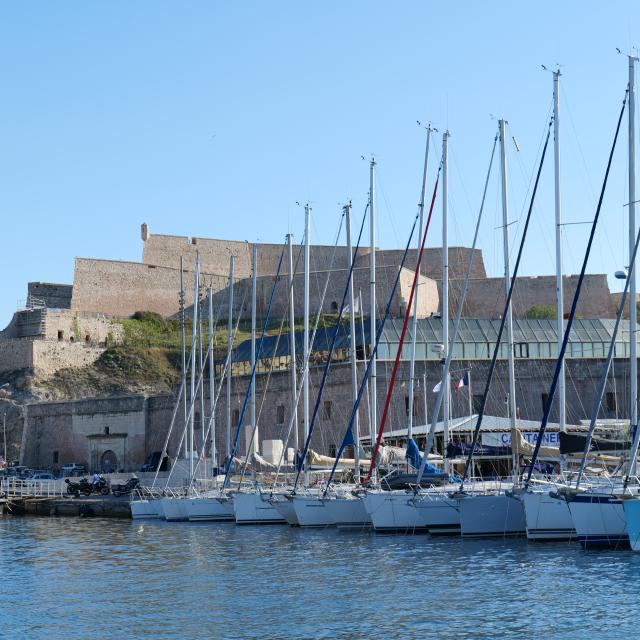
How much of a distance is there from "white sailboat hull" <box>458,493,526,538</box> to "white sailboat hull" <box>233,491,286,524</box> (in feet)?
29.2

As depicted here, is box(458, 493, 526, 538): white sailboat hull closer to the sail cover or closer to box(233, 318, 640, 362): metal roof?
the sail cover

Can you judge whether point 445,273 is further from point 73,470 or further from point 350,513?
point 73,470

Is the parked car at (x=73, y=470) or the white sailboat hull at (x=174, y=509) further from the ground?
the parked car at (x=73, y=470)

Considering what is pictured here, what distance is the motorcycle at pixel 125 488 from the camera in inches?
1903

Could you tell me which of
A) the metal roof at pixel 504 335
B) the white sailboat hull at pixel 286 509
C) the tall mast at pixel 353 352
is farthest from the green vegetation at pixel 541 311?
the white sailboat hull at pixel 286 509

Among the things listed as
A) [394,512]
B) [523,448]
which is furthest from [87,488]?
[523,448]

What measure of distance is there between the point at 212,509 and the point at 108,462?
28.4m

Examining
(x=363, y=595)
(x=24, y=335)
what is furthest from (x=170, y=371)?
(x=363, y=595)

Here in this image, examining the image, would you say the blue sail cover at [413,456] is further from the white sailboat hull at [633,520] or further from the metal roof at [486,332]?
the metal roof at [486,332]

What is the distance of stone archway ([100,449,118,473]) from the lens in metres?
64.7

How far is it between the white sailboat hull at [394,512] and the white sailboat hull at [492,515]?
6.37 ft

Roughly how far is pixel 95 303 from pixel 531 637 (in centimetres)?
7398

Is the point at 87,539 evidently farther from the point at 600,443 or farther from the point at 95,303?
the point at 95,303

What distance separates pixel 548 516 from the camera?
84.7 ft
